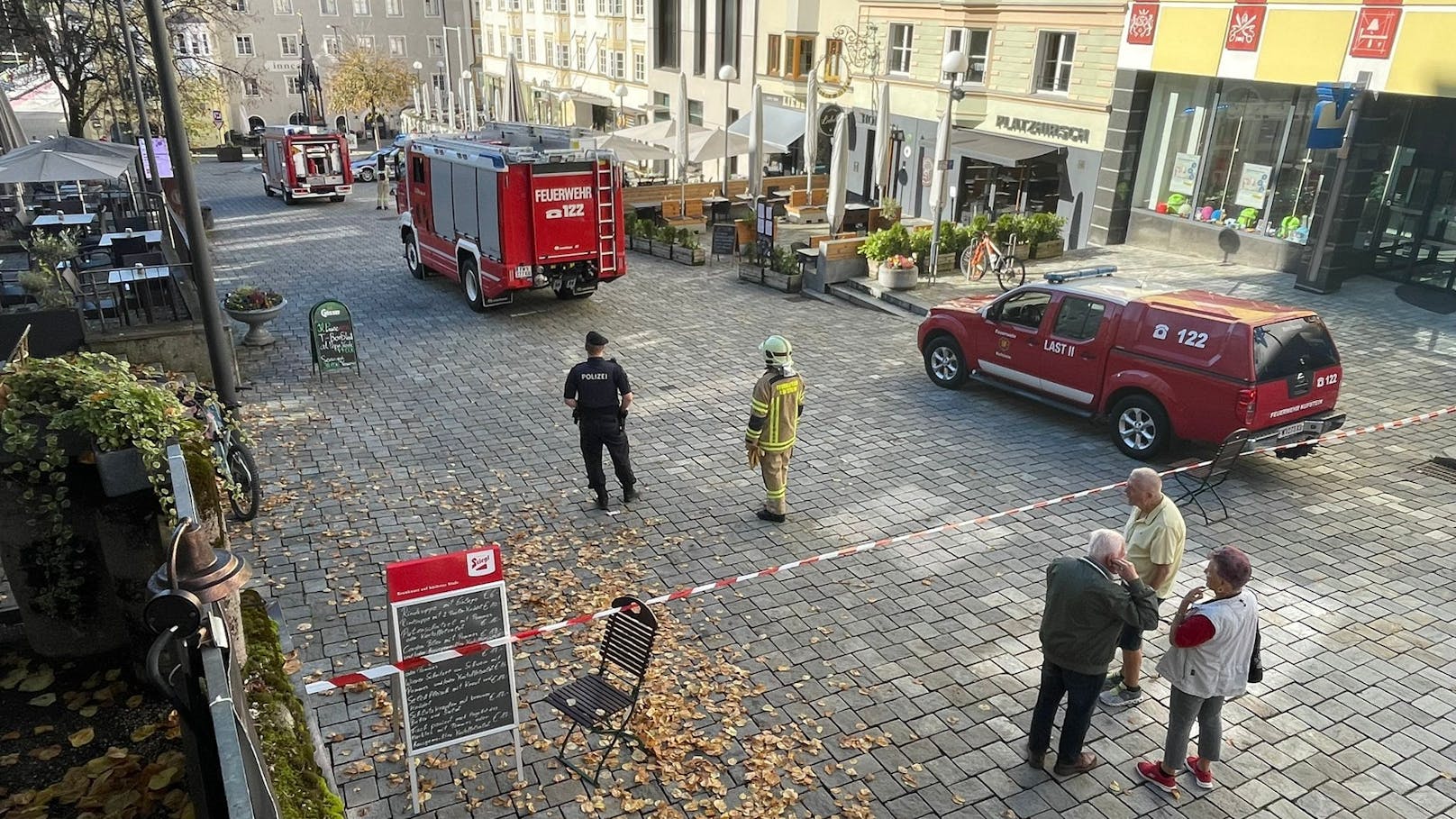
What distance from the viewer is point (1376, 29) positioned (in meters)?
16.1

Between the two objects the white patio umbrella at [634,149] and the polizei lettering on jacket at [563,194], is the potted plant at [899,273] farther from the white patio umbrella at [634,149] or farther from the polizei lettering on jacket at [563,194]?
the white patio umbrella at [634,149]

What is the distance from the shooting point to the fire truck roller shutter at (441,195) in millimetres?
17355

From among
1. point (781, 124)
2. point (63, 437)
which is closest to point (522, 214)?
point (63, 437)

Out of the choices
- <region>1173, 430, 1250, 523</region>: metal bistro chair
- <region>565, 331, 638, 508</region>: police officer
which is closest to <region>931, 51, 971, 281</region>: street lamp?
<region>1173, 430, 1250, 523</region>: metal bistro chair

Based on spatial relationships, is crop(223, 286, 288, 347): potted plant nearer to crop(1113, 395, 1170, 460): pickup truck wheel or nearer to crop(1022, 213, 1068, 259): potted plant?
crop(1113, 395, 1170, 460): pickup truck wheel

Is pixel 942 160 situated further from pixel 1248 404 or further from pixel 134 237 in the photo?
pixel 134 237

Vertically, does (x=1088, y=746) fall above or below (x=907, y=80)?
below

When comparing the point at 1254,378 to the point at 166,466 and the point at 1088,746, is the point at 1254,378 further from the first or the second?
the point at 166,466

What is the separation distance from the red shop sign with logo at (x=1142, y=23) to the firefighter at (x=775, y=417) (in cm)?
1664

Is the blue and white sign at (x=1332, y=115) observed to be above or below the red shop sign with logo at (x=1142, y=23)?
below

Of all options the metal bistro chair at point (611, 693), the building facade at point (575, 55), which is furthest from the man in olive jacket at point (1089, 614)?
the building facade at point (575, 55)

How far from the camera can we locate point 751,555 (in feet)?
27.8

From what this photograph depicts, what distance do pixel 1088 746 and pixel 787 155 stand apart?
106 feet

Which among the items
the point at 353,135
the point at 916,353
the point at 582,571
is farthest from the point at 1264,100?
the point at 353,135
